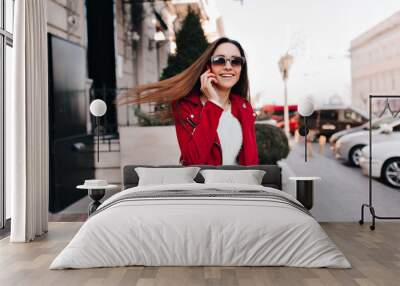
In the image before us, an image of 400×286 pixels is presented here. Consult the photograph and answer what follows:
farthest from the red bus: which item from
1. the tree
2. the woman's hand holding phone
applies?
the tree

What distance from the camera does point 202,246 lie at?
364cm

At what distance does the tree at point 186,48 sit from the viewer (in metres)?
5.95

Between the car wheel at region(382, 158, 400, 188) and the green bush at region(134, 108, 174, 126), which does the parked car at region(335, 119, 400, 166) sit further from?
the green bush at region(134, 108, 174, 126)

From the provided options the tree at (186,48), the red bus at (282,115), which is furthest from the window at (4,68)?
the red bus at (282,115)

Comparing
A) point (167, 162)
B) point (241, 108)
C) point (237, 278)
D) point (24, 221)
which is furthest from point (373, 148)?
point (24, 221)

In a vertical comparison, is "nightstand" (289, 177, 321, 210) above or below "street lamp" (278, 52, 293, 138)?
below

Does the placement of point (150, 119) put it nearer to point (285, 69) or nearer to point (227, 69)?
point (227, 69)

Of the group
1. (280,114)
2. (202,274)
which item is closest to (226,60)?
(280,114)

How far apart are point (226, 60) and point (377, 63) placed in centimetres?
173

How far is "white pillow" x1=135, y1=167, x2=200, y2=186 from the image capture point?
5.07m

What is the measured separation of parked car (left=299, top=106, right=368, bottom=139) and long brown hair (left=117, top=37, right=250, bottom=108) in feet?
2.80

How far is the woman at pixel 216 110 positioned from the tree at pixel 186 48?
15 centimetres

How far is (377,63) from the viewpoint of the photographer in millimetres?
6004

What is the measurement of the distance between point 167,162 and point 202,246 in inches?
89.4
